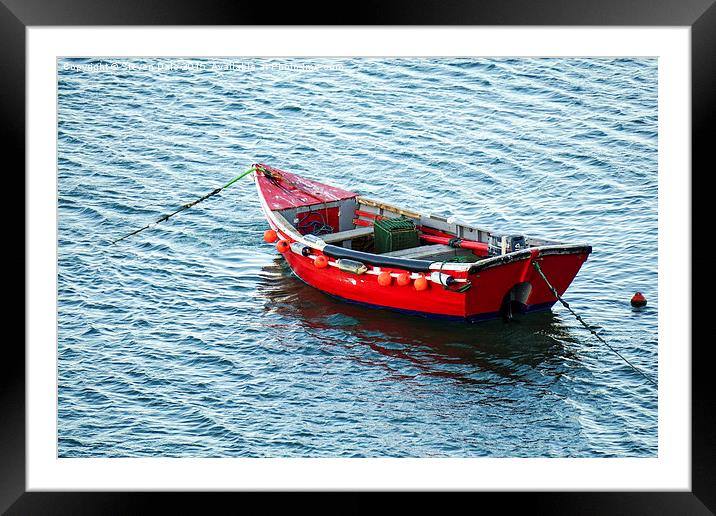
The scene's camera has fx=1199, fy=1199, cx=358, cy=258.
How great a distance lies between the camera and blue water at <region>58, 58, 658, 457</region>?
51.0 ft

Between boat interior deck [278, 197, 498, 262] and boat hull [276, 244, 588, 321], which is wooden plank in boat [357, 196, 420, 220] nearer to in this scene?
boat interior deck [278, 197, 498, 262]

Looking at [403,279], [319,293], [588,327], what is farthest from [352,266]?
[588,327]

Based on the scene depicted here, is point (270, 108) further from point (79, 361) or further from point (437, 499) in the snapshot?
point (437, 499)

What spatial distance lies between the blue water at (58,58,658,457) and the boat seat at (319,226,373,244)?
919 mm

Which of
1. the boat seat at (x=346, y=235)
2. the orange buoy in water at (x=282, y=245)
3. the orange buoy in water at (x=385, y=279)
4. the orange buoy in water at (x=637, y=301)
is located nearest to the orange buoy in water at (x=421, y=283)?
the orange buoy in water at (x=385, y=279)

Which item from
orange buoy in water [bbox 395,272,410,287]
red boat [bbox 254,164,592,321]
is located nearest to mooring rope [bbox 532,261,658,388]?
red boat [bbox 254,164,592,321]

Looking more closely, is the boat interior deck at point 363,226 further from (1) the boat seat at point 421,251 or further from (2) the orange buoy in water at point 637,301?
(2) the orange buoy in water at point 637,301
